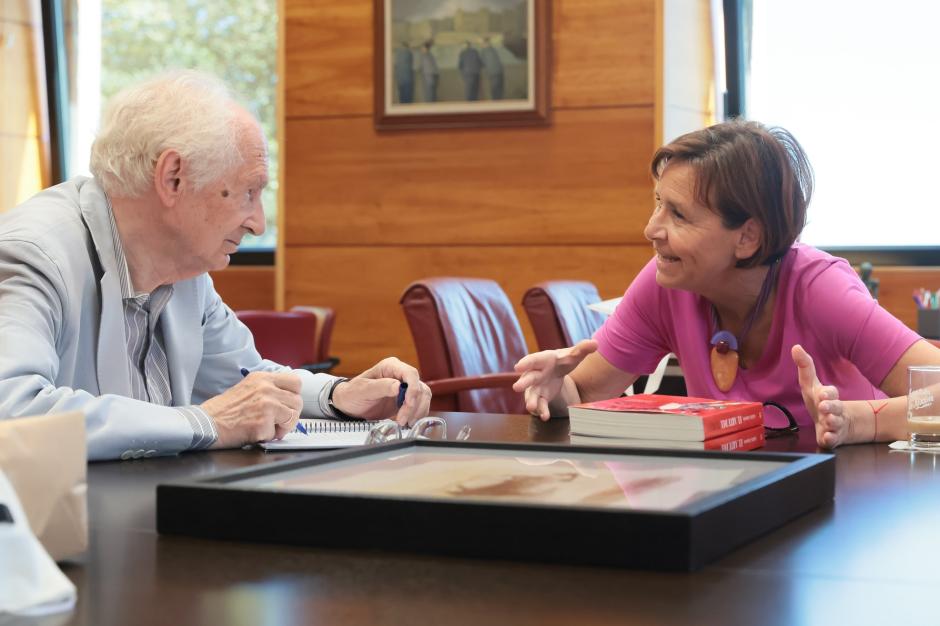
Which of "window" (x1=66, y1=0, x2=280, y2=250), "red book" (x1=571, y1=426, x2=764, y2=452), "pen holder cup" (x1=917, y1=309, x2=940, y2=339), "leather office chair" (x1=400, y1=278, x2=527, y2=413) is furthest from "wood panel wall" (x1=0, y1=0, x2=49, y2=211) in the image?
"red book" (x1=571, y1=426, x2=764, y2=452)

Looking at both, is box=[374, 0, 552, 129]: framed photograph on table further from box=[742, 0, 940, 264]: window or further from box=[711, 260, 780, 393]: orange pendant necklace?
box=[711, 260, 780, 393]: orange pendant necklace

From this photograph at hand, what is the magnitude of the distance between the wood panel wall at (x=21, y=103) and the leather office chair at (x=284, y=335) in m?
3.45

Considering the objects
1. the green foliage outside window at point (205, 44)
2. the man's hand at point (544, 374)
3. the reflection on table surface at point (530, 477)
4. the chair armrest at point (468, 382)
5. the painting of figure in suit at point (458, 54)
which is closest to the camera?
the reflection on table surface at point (530, 477)

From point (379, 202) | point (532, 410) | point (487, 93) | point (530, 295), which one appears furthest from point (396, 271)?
point (532, 410)

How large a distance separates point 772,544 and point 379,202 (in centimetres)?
546

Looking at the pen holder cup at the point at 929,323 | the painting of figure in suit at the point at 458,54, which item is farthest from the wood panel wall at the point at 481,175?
the pen holder cup at the point at 929,323

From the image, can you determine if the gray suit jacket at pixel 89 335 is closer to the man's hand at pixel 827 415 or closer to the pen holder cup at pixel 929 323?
the man's hand at pixel 827 415

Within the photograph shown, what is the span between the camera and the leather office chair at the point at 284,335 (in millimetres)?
4371

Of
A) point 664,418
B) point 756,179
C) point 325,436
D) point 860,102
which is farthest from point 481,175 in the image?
point 664,418

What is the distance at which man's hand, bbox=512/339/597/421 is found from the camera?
221 centimetres

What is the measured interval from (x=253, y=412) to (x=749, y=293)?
1087 millimetres

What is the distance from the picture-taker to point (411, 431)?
1760 millimetres

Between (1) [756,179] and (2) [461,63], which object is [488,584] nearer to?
(1) [756,179]

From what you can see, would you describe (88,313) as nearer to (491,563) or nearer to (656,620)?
(491,563)
